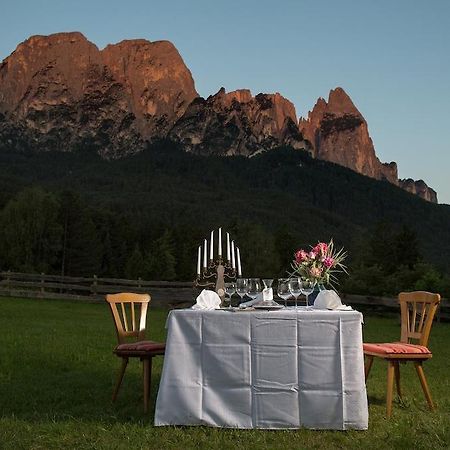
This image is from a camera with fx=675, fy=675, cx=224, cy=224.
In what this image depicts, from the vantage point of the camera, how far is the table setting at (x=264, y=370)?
4.55m

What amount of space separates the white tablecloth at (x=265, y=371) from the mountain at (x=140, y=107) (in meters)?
131

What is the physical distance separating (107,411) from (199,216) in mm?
68482

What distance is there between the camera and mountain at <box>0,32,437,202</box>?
456 feet

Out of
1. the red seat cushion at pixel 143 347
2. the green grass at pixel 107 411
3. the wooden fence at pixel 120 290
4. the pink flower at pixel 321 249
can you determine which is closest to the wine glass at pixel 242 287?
the pink flower at pixel 321 249

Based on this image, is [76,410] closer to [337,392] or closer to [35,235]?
[337,392]

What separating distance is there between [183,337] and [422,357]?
2.01m

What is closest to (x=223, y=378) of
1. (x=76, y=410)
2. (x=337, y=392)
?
(x=337, y=392)

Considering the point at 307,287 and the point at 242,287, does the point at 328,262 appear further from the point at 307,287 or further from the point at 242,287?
the point at 242,287

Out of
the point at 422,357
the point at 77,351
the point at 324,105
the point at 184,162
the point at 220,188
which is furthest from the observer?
the point at 324,105

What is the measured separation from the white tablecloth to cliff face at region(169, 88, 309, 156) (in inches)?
5062

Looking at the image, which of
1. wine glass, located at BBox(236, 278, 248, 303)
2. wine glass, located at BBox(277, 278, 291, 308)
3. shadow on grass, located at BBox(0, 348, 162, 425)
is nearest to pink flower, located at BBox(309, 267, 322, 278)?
wine glass, located at BBox(277, 278, 291, 308)

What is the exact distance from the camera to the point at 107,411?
5461 millimetres

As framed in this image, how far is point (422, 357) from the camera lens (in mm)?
5375

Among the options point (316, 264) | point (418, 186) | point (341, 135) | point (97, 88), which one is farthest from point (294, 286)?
point (418, 186)
